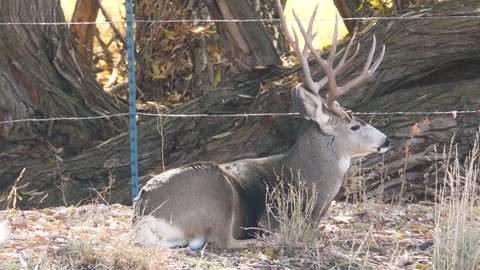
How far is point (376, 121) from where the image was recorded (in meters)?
9.41

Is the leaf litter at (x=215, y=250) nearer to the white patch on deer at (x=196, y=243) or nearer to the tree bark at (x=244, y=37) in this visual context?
the white patch on deer at (x=196, y=243)

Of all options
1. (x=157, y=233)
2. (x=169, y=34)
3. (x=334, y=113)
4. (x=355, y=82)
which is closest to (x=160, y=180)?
(x=157, y=233)

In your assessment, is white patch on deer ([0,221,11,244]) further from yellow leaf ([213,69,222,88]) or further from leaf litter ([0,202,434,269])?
yellow leaf ([213,69,222,88])

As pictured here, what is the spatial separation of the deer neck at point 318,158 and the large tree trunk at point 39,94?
3.10 m

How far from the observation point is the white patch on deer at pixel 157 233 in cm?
706

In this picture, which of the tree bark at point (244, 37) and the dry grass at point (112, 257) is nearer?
the dry grass at point (112, 257)

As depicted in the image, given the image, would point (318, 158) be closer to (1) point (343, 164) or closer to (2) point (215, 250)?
(1) point (343, 164)

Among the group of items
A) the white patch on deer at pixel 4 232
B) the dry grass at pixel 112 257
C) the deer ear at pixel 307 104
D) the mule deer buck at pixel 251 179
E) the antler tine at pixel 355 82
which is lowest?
the white patch on deer at pixel 4 232

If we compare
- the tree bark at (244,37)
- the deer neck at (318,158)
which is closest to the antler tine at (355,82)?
the deer neck at (318,158)

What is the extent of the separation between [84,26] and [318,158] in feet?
23.4

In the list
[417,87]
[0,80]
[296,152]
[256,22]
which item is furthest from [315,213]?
[0,80]

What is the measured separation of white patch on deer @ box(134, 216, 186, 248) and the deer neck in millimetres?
1197

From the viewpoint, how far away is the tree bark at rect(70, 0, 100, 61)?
46.0 ft

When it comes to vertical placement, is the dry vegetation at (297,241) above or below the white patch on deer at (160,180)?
below
